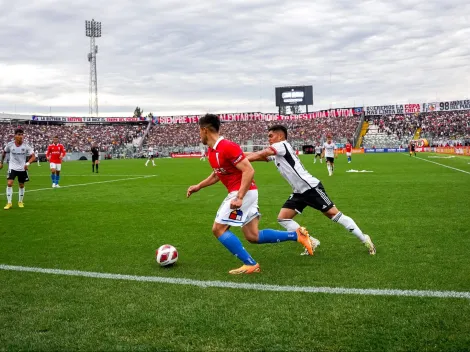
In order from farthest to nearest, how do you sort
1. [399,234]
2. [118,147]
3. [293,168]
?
[118,147] < [399,234] < [293,168]

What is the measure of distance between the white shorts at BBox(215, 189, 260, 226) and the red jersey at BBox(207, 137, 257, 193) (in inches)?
5.5

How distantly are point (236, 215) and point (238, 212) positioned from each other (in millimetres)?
48

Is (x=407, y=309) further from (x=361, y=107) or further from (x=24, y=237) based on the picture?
(x=361, y=107)

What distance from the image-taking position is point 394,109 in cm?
8062

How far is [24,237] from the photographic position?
28.2ft

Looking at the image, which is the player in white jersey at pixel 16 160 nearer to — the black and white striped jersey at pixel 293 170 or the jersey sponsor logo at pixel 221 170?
the black and white striped jersey at pixel 293 170

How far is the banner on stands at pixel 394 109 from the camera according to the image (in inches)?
3152

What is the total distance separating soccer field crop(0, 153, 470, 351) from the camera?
3814 mm

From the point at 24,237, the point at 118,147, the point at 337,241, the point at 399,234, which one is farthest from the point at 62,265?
the point at 118,147

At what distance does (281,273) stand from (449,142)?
66878 mm

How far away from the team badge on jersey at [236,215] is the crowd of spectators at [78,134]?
71604mm

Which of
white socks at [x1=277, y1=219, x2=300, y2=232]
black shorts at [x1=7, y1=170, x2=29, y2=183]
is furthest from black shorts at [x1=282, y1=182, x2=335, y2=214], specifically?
black shorts at [x1=7, y1=170, x2=29, y2=183]

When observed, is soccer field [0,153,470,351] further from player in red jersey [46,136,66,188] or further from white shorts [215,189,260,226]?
player in red jersey [46,136,66,188]

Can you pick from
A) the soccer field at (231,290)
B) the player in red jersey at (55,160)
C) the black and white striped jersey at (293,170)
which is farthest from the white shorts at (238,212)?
the player in red jersey at (55,160)
